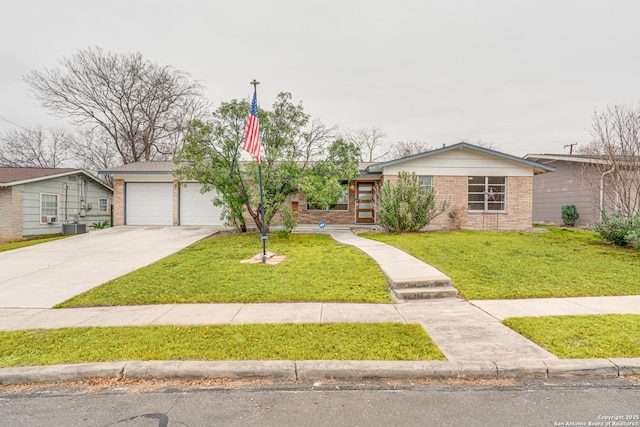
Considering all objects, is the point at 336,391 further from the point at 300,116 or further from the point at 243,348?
the point at 300,116

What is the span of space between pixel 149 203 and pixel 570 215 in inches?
845

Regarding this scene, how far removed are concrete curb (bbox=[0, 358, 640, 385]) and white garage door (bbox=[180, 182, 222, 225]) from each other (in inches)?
534

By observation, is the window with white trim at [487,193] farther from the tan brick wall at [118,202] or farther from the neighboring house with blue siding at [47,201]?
the neighboring house with blue siding at [47,201]

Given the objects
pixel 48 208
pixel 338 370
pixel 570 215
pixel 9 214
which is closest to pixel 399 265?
pixel 338 370

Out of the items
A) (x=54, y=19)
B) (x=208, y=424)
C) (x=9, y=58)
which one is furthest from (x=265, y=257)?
(x=9, y=58)

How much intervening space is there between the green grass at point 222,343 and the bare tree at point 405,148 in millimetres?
34222

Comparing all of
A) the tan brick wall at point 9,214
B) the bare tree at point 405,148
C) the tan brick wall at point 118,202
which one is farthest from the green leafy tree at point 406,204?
the bare tree at point 405,148

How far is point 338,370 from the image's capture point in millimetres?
3215

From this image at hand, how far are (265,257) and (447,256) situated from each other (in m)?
4.79

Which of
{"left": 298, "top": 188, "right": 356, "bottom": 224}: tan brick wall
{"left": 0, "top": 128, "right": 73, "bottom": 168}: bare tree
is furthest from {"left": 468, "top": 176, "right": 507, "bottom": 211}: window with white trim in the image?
{"left": 0, "top": 128, "right": 73, "bottom": 168}: bare tree

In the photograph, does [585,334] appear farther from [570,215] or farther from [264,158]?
[570,215]

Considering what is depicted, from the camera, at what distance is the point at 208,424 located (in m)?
2.52

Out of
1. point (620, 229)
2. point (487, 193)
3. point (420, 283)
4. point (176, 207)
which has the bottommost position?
point (420, 283)

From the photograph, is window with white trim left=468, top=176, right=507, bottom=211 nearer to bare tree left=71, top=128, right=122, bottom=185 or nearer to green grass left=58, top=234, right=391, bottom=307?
green grass left=58, top=234, right=391, bottom=307
